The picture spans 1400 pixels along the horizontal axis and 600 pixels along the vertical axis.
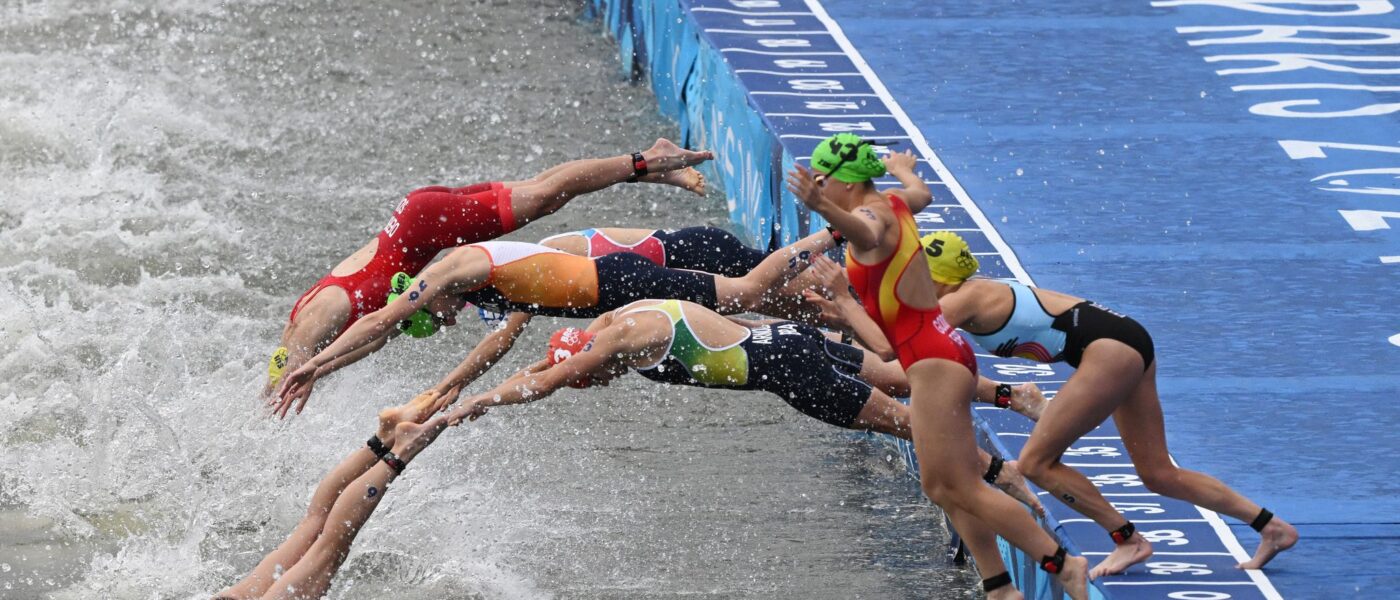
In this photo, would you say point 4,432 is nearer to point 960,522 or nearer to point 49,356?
point 49,356

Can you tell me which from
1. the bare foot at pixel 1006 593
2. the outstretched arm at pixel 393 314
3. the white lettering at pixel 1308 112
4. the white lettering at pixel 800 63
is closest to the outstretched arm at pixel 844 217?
the bare foot at pixel 1006 593

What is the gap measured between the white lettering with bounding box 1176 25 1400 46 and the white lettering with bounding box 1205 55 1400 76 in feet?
1.06

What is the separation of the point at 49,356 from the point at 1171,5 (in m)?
9.06

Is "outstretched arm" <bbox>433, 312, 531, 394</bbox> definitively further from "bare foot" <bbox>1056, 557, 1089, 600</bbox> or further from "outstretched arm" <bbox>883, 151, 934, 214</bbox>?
"bare foot" <bbox>1056, 557, 1089, 600</bbox>

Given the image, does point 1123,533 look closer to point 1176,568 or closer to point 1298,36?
point 1176,568

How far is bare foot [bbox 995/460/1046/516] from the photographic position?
7.81m

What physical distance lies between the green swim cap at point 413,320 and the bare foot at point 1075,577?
124 inches

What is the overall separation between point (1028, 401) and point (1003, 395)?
16 centimetres

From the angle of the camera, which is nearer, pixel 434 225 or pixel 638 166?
pixel 638 166

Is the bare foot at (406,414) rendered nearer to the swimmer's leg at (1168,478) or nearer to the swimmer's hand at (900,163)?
the swimmer's hand at (900,163)

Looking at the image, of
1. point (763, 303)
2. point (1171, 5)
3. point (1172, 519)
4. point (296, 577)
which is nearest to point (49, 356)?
point (296, 577)

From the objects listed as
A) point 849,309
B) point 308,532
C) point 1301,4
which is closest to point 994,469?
point 849,309

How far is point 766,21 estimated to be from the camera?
1424cm

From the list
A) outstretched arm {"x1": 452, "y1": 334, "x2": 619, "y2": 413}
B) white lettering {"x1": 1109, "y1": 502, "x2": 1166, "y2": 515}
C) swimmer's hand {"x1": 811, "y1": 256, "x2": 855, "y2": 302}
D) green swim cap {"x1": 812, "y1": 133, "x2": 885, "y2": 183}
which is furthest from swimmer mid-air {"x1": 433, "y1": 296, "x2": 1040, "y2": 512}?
green swim cap {"x1": 812, "y1": 133, "x2": 885, "y2": 183}
